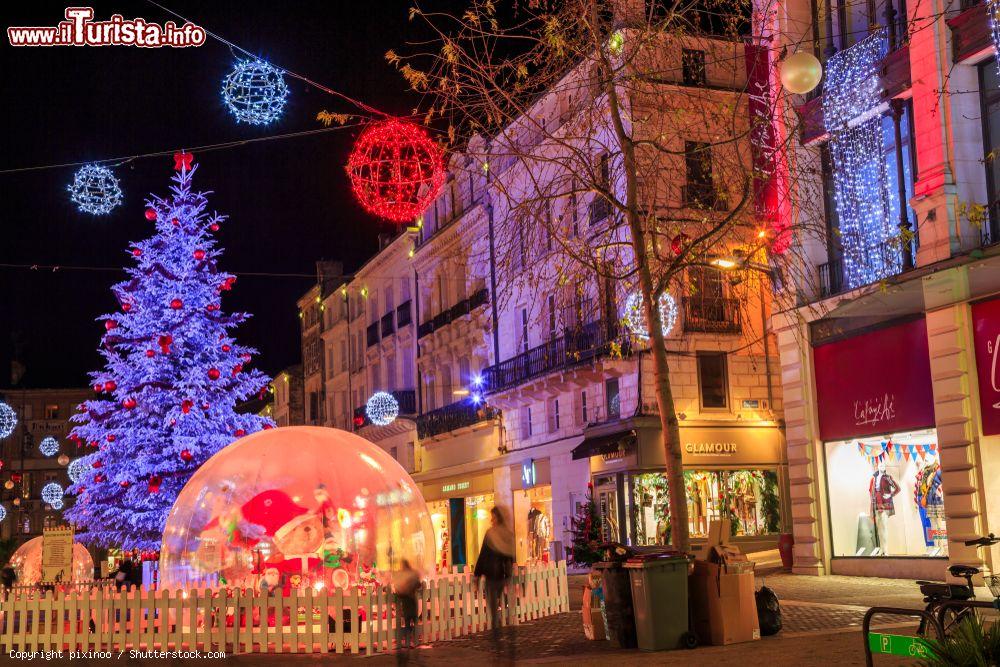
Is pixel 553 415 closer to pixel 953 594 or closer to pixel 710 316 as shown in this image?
pixel 710 316

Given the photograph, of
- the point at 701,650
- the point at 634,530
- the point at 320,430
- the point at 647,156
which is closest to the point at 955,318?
the point at 647,156

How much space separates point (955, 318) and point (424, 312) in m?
31.3

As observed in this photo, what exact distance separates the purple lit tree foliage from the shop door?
1600 centimetres

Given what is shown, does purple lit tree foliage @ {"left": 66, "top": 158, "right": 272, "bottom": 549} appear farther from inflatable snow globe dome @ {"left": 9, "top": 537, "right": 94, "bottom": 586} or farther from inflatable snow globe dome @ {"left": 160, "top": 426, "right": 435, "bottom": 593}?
inflatable snow globe dome @ {"left": 160, "top": 426, "right": 435, "bottom": 593}

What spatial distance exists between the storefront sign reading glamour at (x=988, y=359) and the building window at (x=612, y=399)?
45.2 feet

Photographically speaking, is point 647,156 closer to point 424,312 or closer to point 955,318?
point 955,318

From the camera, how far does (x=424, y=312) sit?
1917 inches

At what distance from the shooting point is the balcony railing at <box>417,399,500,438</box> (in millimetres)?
41178

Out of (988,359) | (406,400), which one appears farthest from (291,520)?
(406,400)

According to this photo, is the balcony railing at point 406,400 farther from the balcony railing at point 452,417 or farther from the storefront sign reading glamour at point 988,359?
the storefront sign reading glamour at point 988,359

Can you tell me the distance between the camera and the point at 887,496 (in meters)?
22.3

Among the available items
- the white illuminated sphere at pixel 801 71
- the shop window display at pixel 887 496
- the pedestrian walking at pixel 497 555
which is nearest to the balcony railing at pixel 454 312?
the shop window display at pixel 887 496

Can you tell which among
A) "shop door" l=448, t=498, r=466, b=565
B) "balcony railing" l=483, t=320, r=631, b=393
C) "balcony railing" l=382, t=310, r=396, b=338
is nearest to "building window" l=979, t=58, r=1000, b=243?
"balcony railing" l=483, t=320, r=631, b=393

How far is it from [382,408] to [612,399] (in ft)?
54.5
